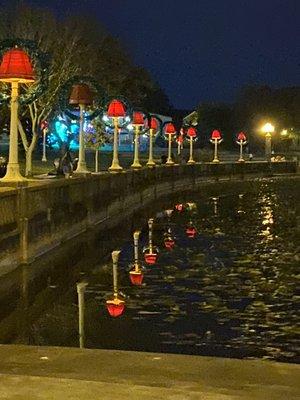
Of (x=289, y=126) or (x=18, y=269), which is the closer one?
(x=18, y=269)

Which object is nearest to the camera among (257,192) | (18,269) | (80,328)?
(80,328)

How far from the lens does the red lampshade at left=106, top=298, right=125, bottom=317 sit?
1438cm

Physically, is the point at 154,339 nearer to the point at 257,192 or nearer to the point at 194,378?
the point at 194,378

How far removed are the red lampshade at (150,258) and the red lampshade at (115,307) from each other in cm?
561

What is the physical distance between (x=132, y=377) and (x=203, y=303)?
7.42 meters

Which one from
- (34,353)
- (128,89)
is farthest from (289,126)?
(34,353)

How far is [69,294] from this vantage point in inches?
656

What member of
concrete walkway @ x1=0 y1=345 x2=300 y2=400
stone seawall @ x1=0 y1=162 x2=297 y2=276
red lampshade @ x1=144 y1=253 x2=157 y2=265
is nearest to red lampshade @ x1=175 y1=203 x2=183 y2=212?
stone seawall @ x1=0 y1=162 x2=297 y2=276

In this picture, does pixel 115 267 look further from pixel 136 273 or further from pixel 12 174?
pixel 12 174

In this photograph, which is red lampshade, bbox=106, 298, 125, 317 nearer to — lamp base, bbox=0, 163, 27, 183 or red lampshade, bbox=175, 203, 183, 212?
lamp base, bbox=0, 163, 27, 183

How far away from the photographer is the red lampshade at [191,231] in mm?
28516

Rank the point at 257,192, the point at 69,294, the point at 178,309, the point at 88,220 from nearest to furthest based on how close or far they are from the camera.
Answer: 1. the point at 178,309
2. the point at 69,294
3. the point at 88,220
4. the point at 257,192

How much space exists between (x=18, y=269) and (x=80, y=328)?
6249mm

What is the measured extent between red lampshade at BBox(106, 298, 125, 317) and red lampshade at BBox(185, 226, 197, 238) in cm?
1287
